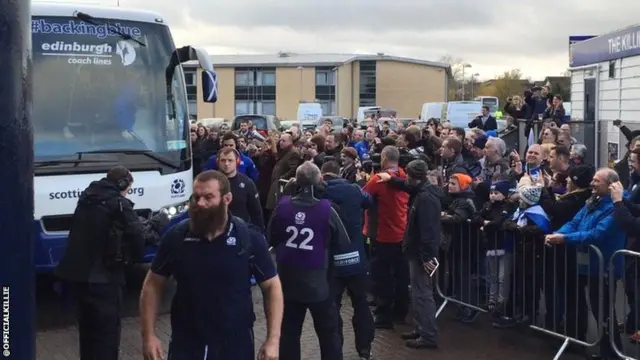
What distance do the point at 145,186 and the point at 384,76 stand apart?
78504mm

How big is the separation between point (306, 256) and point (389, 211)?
229cm

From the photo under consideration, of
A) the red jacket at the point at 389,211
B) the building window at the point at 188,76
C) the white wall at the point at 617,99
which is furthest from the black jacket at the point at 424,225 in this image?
the white wall at the point at 617,99

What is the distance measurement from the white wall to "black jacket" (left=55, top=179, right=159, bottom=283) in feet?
35.3

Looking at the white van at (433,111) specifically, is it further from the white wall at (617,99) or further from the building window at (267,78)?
the building window at (267,78)

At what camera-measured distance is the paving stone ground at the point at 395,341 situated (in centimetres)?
760

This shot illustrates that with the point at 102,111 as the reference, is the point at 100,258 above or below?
below

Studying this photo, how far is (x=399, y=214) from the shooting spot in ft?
27.7

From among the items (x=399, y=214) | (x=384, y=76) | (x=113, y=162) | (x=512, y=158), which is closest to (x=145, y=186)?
(x=113, y=162)

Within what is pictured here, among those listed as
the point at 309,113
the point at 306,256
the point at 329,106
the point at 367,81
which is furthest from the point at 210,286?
the point at 367,81

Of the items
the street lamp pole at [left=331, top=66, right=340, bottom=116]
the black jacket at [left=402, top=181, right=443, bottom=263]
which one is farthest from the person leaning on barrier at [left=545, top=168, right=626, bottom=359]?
the street lamp pole at [left=331, top=66, right=340, bottom=116]

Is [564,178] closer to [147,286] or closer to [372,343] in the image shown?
[372,343]

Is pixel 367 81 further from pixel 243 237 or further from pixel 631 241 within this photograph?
pixel 243 237

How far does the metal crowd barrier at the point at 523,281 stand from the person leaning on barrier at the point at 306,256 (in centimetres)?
222

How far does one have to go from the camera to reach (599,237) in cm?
705
